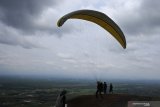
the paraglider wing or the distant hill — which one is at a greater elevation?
the paraglider wing

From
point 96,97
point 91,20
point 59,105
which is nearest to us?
point 59,105

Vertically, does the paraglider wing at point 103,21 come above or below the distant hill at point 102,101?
above

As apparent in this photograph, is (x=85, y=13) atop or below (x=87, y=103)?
atop

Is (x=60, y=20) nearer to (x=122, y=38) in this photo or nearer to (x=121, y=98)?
(x=122, y=38)

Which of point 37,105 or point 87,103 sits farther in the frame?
point 37,105

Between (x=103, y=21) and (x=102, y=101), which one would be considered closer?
(x=103, y=21)

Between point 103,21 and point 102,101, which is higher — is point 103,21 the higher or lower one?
the higher one

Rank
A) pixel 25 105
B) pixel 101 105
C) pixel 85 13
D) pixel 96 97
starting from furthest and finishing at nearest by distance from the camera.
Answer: pixel 25 105, pixel 96 97, pixel 101 105, pixel 85 13

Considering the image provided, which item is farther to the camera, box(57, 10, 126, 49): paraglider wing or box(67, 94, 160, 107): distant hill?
box(67, 94, 160, 107): distant hill

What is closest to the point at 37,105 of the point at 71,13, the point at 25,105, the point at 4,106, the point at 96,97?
the point at 25,105

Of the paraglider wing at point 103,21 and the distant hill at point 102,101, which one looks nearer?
the paraglider wing at point 103,21

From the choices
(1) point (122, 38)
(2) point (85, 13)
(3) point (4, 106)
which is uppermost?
(2) point (85, 13)
